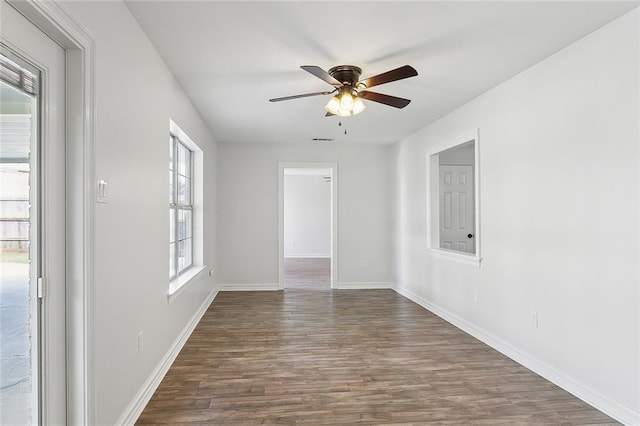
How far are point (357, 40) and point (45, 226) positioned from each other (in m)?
2.13

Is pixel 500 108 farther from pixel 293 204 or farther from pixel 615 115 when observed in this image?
pixel 293 204

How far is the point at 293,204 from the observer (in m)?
10.9

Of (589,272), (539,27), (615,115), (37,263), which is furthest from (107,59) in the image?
(589,272)

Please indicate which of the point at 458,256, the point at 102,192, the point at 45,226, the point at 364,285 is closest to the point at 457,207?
the point at 458,256

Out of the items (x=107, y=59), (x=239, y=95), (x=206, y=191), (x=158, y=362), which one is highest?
(x=239, y=95)

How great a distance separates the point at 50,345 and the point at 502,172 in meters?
3.54

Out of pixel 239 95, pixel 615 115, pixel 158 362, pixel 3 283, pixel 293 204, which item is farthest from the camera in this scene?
pixel 293 204

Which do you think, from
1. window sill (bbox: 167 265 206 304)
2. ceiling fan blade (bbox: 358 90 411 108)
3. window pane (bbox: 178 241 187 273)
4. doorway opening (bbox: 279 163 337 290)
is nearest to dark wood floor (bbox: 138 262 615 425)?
window sill (bbox: 167 265 206 304)

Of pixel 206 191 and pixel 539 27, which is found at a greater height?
pixel 539 27

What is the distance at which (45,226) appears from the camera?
150cm

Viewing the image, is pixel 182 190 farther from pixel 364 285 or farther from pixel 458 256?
pixel 364 285

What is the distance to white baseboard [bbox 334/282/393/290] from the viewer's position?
6191mm

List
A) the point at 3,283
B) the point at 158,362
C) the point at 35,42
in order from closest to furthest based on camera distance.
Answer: the point at 3,283 < the point at 35,42 < the point at 158,362

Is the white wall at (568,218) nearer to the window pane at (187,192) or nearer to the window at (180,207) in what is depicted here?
the window at (180,207)
